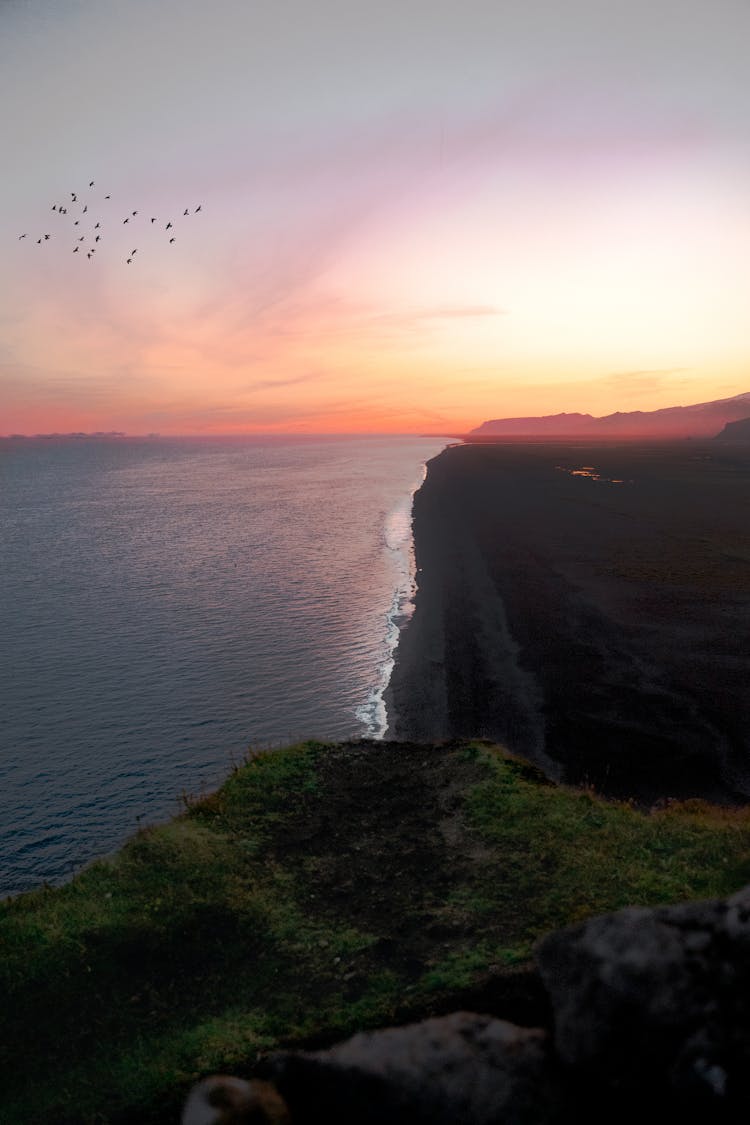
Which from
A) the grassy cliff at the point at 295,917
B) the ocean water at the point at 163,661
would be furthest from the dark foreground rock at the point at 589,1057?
the ocean water at the point at 163,661

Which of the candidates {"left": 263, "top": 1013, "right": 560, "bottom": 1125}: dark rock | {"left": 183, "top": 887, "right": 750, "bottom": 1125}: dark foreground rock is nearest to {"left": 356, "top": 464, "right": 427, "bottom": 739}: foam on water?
{"left": 263, "top": 1013, "right": 560, "bottom": 1125}: dark rock

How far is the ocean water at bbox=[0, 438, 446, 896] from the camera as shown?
2598 cm

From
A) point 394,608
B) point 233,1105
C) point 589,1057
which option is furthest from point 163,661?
point 589,1057

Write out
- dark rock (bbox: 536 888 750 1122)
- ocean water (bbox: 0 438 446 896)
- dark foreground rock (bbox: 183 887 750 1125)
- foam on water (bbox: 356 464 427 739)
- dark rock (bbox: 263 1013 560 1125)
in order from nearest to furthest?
dark rock (bbox: 536 888 750 1122), dark foreground rock (bbox: 183 887 750 1125), dark rock (bbox: 263 1013 560 1125), ocean water (bbox: 0 438 446 896), foam on water (bbox: 356 464 427 739)

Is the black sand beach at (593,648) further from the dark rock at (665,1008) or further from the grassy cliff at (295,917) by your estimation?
the dark rock at (665,1008)

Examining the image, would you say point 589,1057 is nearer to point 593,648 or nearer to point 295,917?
point 295,917

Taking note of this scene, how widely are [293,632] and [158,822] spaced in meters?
21.9

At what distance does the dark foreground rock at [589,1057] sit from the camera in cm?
806

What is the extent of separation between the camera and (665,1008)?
8383 millimetres

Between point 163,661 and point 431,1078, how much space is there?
3427 cm

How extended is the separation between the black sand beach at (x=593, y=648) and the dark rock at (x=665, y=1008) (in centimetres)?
1585

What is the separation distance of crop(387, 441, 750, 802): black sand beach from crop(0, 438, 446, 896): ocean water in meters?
3.35

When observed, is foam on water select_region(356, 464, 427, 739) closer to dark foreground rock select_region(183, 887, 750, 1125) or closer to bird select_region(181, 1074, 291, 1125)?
dark foreground rock select_region(183, 887, 750, 1125)

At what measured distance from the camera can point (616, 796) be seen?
935 inches
